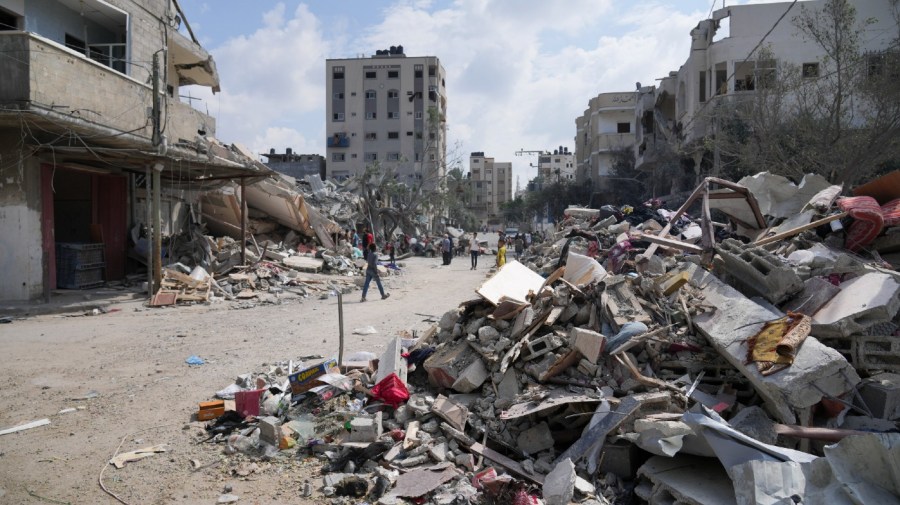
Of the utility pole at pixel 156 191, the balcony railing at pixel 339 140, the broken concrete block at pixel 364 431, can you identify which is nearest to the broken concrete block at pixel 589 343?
the broken concrete block at pixel 364 431

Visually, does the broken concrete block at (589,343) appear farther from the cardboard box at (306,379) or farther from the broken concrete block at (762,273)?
the cardboard box at (306,379)

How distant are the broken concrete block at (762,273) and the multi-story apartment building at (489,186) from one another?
327 ft

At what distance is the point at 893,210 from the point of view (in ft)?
20.6

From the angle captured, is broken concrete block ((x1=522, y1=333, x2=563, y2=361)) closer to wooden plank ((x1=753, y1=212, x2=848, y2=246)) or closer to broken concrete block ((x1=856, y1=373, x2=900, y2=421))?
broken concrete block ((x1=856, y1=373, x2=900, y2=421))

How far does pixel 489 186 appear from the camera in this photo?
120125mm

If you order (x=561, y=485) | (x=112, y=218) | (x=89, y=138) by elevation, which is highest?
(x=89, y=138)

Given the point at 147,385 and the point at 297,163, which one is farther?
the point at 297,163

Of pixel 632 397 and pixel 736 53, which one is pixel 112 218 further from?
pixel 736 53

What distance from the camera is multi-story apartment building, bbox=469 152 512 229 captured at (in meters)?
112

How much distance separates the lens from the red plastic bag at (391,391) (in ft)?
16.9

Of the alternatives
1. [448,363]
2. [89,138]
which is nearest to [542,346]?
[448,363]

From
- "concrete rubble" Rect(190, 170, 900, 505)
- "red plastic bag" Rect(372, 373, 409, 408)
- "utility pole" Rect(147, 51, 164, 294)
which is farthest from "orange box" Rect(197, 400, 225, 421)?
"utility pole" Rect(147, 51, 164, 294)

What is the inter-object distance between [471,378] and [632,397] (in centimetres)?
157

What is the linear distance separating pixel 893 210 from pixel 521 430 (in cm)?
517
